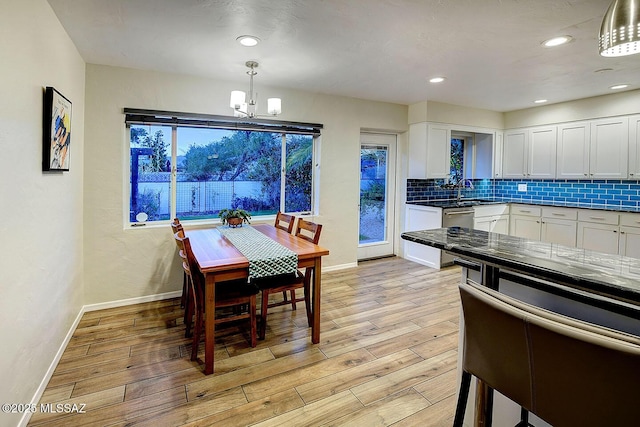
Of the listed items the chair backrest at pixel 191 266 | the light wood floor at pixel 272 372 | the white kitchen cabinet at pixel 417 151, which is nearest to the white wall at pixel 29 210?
the light wood floor at pixel 272 372

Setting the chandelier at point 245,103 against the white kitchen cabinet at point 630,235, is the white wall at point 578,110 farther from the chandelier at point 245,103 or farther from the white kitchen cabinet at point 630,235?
the chandelier at point 245,103

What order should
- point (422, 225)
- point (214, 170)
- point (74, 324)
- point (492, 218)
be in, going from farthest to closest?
point (492, 218) → point (422, 225) → point (214, 170) → point (74, 324)

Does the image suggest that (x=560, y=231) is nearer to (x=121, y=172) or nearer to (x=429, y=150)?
(x=429, y=150)

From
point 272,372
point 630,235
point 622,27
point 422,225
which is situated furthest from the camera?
point 422,225

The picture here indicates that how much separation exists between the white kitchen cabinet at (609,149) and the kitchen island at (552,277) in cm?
417

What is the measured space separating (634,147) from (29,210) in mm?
6189

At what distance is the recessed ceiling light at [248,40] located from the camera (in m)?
2.61

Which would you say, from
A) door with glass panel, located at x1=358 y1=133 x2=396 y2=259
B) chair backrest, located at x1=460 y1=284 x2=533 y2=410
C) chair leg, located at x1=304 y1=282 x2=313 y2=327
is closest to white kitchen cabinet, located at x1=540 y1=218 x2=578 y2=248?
door with glass panel, located at x1=358 y1=133 x2=396 y2=259

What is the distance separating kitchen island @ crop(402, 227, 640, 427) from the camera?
102 cm

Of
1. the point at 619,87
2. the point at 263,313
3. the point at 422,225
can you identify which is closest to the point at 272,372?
the point at 263,313

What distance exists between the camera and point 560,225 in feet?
16.0

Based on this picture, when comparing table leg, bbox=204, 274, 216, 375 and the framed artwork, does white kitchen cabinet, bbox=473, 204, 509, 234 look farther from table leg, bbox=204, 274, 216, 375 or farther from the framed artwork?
the framed artwork

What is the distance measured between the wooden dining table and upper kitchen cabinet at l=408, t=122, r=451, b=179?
2626 millimetres

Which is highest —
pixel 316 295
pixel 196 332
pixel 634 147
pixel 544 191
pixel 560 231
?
pixel 634 147
